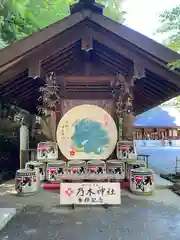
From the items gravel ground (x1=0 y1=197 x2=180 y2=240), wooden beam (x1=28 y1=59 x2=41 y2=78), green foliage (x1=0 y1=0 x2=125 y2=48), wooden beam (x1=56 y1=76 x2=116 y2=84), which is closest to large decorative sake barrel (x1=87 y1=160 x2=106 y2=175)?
gravel ground (x1=0 y1=197 x2=180 y2=240)

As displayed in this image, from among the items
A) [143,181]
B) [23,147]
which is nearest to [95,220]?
[143,181]

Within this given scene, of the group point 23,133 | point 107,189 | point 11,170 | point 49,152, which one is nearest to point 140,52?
point 107,189

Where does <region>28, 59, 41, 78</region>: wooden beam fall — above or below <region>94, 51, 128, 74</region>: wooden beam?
below

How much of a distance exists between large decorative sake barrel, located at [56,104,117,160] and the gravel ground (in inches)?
83.2

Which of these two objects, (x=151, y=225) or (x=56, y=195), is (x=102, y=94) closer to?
(x=56, y=195)

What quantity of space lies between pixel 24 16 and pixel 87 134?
13.9 ft

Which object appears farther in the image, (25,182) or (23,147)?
(23,147)

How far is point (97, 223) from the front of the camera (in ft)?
12.1

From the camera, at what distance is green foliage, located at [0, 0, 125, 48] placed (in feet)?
23.4

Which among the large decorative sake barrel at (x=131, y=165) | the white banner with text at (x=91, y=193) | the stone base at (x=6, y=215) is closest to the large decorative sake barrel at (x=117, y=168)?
the large decorative sake barrel at (x=131, y=165)

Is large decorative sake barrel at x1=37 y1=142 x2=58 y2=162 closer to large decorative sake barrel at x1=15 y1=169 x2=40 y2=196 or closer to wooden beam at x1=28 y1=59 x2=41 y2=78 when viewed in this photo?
large decorative sake barrel at x1=15 y1=169 x2=40 y2=196

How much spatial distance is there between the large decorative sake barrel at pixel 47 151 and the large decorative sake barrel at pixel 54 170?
266mm

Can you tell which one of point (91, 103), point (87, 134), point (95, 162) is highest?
point (91, 103)

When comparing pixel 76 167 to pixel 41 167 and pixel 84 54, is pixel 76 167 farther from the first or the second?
pixel 84 54
